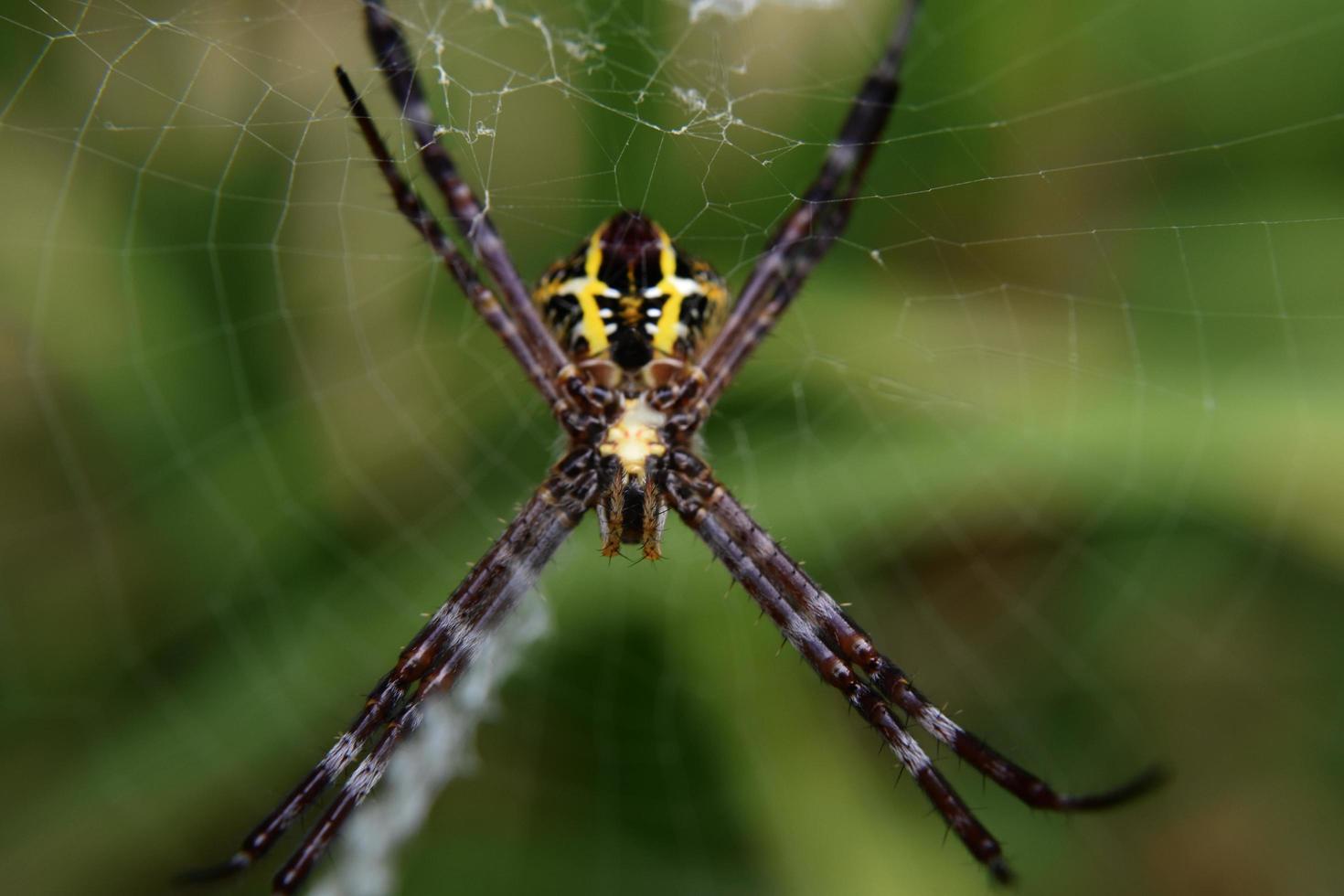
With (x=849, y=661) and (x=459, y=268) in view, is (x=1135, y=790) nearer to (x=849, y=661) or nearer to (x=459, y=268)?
(x=849, y=661)

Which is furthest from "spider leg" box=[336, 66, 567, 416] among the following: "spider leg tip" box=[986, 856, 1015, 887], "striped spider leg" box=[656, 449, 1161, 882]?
"spider leg tip" box=[986, 856, 1015, 887]

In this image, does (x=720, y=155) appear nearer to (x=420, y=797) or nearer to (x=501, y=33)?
(x=501, y=33)

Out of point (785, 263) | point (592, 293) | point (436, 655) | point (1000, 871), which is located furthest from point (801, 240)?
point (1000, 871)

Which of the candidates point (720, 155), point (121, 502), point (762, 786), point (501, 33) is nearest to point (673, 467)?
point (720, 155)

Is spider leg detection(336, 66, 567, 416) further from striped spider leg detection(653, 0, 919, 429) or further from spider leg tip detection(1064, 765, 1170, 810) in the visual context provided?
spider leg tip detection(1064, 765, 1170, 810)

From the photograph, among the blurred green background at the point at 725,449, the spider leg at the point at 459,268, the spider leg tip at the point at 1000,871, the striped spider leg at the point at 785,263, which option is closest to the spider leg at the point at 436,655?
Result: the spider leg at the point at 459,268
